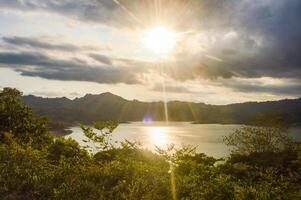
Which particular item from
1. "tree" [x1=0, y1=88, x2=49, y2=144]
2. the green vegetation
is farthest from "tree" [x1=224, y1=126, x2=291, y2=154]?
the green vegetation

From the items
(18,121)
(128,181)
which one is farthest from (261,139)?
(128,181)

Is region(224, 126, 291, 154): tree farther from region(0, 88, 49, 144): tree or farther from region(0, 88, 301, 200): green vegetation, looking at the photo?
region(0, 88, 301, 200): green vegetation

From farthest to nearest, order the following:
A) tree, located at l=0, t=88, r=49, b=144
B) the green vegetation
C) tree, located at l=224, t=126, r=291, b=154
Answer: tree, located at l=224, t=126, r=291, b=154 → tree, located at l=0, t=88, r=49, b=144 → the green vegetation

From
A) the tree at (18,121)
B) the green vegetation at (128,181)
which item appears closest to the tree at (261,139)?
the tree at (18,121)

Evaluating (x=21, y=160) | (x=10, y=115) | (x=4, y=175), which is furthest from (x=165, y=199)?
(x=10, y=115)

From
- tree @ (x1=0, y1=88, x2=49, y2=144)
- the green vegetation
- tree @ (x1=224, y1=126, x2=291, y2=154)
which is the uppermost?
tree @ (x1=0, y1=88, x2=49, y2=144)

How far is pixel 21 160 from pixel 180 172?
662 centimetres

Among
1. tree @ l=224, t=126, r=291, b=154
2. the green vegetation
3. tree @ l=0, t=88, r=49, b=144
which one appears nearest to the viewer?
the green vegetation

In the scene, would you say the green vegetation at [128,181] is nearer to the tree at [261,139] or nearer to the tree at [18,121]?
the tree at [18,121]

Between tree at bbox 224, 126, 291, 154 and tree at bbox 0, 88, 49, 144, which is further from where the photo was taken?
tree at bbox 224, 126, 291, 154

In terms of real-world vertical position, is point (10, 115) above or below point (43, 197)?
above

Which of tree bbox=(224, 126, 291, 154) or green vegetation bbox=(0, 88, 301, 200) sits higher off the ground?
green vegetation bbox=(0, 88, 301, 200)

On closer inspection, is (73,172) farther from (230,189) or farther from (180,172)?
(230,189)

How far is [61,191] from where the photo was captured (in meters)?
12.4
